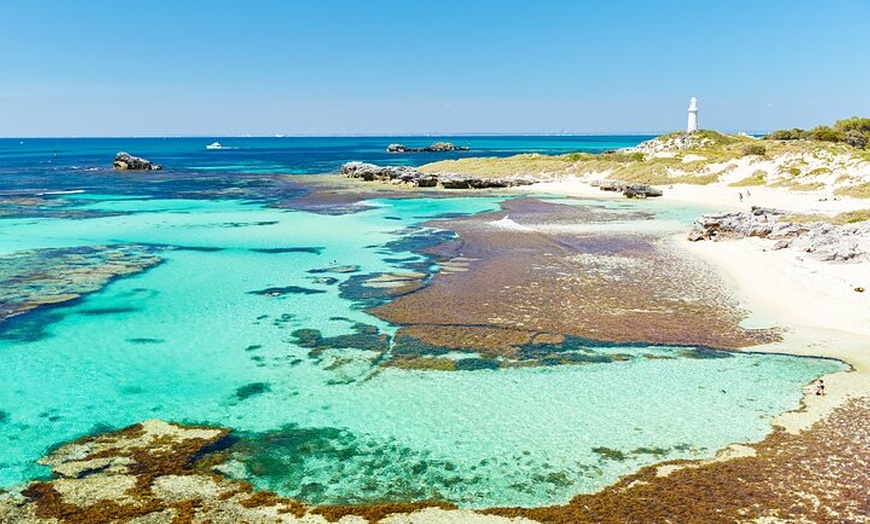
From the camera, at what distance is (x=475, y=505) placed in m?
10.8

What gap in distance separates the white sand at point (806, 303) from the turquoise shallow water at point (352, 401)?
2.50ft

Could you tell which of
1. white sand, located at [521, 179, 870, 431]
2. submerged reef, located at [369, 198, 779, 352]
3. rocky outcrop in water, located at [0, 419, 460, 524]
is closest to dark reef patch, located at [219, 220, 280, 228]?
submerged reef, located at [369, 198, 779, 352]

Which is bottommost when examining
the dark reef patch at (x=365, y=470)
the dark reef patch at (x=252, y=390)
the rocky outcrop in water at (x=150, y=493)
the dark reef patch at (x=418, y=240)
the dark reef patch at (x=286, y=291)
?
the dark reef patch at (x=365, y=470)

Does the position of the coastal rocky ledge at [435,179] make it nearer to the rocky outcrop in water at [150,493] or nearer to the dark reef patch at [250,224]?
the dark reef patch at [250,224]

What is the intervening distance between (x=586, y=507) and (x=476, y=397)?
15.5ft

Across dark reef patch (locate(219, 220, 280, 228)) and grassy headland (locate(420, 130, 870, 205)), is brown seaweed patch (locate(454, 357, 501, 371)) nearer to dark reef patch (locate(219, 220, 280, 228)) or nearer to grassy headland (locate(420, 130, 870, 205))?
dark reef patch (locate(219, 220, 280, 228))

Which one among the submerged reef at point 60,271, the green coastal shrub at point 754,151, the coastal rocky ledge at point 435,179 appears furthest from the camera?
the coastal rocky ledge at point 435,179

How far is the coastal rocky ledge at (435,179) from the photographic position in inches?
2761

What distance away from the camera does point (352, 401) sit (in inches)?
590

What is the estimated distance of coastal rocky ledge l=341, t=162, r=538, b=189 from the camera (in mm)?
70125

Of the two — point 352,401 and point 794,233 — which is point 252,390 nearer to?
point 352,401

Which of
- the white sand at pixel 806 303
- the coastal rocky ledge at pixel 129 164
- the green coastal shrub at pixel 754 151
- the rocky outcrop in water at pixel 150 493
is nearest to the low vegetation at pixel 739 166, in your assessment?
the green coastal shrub at pixel 754 151

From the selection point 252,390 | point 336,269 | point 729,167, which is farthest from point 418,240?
point 729,167

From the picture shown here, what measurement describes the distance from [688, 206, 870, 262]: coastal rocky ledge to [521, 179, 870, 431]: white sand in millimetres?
678
